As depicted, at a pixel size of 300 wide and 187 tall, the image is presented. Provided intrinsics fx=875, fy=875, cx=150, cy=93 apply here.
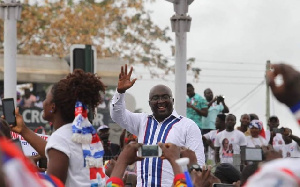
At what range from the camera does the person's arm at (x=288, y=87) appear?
10.8ft

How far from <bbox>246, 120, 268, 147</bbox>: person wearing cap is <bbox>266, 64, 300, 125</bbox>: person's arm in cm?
1141

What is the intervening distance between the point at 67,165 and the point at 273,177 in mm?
2347

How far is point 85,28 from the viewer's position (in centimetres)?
3319

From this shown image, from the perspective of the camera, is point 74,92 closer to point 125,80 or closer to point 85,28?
point 125,80

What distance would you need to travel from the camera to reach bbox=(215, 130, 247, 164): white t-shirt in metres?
15.0

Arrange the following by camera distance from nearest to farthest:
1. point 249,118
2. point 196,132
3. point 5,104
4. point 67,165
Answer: point 67,165 < point 5,104 < point 196,132 < point 249,118

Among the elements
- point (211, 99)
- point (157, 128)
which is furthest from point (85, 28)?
point (157, 128)

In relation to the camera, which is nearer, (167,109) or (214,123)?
(167,109)

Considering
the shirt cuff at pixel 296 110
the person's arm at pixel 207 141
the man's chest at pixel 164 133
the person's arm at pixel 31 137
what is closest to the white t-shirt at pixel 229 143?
the person's arm at pixel 207 141

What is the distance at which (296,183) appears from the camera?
3059mm

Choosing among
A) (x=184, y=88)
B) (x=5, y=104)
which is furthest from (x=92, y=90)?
(x=184, y=88)

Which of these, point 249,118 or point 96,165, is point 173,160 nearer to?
point 96,165

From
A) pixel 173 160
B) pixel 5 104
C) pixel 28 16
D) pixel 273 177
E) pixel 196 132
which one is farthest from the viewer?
pixel 28 16

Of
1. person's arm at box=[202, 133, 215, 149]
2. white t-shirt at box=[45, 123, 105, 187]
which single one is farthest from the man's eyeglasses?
person's arm at box=[202, 133, 215, 149]
